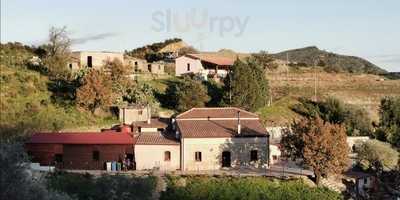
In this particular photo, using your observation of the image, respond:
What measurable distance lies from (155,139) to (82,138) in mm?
4300

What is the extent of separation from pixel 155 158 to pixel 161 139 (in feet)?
4.59

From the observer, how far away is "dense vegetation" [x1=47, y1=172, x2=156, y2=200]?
93.5 feet

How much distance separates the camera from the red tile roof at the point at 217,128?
38125 mm

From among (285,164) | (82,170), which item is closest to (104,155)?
(82,170)

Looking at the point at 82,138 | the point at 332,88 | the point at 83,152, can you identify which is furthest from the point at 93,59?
the point at 332,88

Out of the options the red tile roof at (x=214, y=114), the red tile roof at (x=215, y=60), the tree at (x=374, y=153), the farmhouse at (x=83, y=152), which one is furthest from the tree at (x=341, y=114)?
the farmhouse at (x=83, y=152)

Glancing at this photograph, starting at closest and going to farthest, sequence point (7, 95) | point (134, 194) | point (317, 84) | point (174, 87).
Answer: point (134, 194), point (7, 95), point (174, 87), point (317, 84)

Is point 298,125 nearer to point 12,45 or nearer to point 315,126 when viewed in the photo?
point 315,126

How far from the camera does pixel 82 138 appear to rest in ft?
125

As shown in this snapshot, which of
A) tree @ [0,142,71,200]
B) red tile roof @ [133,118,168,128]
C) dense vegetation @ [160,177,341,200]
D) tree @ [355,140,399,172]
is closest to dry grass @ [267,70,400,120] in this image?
tree @ [355,140,399,172]

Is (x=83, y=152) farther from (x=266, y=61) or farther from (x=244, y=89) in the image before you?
(x=266, y=61)

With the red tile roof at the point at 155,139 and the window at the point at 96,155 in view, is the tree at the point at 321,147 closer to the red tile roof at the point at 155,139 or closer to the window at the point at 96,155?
the red tile roof at the point at 155,139

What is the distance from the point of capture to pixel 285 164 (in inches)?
1576

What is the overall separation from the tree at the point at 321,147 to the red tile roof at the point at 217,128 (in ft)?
11.1
